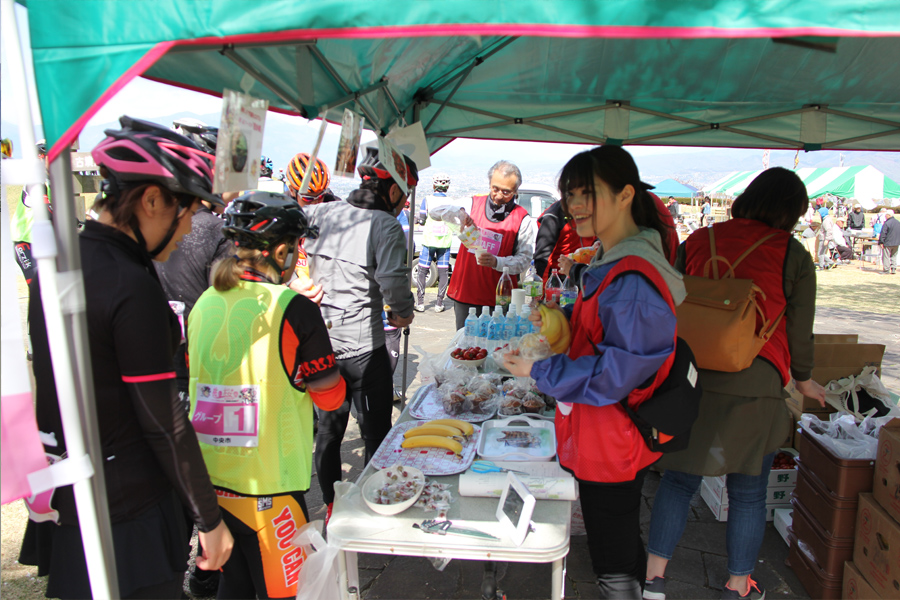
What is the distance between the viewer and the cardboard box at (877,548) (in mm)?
2197

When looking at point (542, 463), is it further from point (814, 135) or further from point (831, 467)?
point (814, 135)

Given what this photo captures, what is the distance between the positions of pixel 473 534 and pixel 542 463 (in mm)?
462

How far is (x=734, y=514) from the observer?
2432mm

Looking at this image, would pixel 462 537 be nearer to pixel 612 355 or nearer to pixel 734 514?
pixel 612 355

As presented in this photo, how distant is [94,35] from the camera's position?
3.77ft

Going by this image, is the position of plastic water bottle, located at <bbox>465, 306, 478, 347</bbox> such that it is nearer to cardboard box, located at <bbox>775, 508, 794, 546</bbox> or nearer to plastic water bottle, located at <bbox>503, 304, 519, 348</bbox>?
plastic water bottle, located at <bbox>503, 304, 519, 348</bbox>

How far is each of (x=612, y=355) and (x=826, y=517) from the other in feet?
6.06

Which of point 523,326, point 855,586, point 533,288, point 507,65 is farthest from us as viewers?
point 533,288

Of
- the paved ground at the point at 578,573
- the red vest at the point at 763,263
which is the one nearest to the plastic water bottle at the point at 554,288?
the red vest at the point at 763,263

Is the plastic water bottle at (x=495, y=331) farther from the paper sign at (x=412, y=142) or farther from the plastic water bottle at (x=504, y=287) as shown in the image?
the paper sign at (x=412, y=142)

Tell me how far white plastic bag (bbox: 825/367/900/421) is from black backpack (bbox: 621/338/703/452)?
200cm

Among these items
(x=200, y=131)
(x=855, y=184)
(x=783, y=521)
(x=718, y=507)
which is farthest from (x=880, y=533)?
(x=855, y=184)

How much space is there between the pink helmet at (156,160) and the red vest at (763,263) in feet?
6.69

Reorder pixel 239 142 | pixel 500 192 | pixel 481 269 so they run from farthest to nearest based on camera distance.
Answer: pixel 481 269 < pixel 500 192 < pixel 239 142
